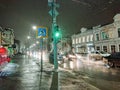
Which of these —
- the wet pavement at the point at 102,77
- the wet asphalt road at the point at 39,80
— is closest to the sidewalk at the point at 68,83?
the wet asphalt road at the point at 39,80

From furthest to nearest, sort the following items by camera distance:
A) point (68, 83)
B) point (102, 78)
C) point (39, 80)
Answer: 1. point (102, 78)
2. point (39, 80)
3. point (68, 83)

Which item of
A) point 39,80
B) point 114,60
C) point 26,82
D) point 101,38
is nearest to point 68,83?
point 39,80

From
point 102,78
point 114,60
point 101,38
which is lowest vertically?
point 102,78

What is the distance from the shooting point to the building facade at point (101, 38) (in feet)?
166

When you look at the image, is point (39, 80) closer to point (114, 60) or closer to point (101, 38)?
point (114, 60)

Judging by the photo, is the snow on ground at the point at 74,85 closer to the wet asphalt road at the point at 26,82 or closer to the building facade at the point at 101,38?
the wet asphalt road at the point at 26,82

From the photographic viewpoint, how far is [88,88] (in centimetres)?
1020

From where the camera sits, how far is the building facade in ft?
166

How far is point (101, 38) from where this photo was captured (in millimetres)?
59344

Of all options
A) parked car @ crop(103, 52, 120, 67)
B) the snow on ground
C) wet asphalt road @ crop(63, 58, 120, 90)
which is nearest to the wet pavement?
wet asphalt road @ crop(63, 58, 120, 90)

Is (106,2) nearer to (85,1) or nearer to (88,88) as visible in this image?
(85,1)

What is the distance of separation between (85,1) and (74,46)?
Answer: 59.6 metres

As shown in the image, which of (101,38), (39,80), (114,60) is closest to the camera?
(39,80)

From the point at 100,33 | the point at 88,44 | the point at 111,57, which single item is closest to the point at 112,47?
the point at 100,33
